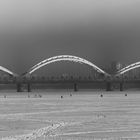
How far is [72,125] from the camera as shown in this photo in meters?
40.4

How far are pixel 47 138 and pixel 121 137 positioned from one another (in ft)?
15.9

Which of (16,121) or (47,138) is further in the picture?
(16,121)

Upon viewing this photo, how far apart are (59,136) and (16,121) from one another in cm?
1200

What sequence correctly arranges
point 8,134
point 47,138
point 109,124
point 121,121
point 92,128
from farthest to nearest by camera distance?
point 121,121 → point 109,124 → point 92,128 → point 8,134 → point 47,138

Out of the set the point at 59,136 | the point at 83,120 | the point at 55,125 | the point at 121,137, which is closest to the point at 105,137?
the point at 121,137

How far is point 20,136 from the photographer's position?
33688 mm

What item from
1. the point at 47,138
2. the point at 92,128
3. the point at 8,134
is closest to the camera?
the point at 47,138

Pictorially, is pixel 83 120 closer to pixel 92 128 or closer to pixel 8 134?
pixel 92 128

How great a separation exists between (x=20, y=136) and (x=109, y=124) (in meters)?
9.68

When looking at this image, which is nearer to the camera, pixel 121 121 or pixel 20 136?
pixel 20 136

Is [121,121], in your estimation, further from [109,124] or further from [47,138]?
[47,138]

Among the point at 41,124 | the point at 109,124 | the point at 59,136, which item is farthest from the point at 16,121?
the point at 59,136

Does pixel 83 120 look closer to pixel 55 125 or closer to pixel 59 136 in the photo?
pixel 55 125

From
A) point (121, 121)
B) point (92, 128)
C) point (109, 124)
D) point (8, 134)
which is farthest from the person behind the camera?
point (121, 121)
